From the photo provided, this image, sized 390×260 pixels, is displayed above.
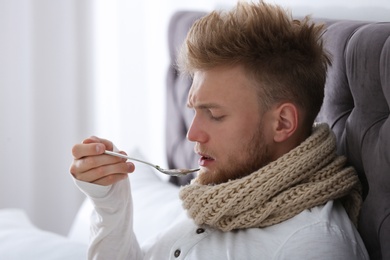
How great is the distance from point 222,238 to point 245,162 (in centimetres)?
12

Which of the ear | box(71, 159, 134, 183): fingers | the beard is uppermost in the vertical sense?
the ear

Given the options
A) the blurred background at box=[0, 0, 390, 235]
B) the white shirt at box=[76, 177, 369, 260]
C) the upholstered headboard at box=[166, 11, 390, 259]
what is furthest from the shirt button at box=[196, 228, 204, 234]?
the blurred background at box=[0, 0, 390, 235]

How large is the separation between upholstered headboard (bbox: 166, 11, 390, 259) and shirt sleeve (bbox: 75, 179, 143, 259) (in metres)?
0.37

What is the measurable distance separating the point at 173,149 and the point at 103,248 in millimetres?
620

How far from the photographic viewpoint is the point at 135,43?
235 centimetres

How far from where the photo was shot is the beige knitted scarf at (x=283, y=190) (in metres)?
1.09

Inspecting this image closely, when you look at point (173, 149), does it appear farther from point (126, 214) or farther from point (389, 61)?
point (389, 61)

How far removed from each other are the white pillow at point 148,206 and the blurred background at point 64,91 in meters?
0.49

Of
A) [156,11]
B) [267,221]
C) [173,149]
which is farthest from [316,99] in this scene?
[156,11]

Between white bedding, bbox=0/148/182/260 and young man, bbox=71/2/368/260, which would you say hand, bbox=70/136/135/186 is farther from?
white bedding, bbox=0/148/182/260

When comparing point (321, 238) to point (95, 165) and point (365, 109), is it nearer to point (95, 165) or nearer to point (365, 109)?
point (365, 109)

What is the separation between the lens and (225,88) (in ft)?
3.79

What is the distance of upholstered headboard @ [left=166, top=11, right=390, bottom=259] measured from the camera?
3.48ft

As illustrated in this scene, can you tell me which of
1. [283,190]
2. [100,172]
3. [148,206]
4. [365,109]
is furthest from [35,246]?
[365,109]
